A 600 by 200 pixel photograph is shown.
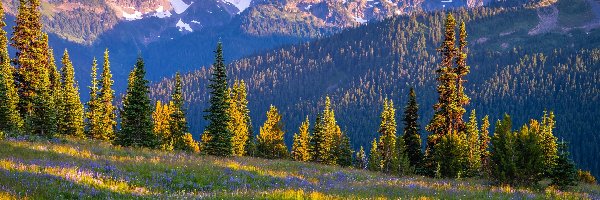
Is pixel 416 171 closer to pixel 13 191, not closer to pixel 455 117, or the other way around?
pixel 455 117

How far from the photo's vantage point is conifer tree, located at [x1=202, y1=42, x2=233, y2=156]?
37.3 m

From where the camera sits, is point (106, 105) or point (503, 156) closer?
point (503, 156)

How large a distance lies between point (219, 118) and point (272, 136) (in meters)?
31.8

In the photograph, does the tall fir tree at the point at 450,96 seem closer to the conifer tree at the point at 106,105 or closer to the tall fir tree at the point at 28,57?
the conifer tree at the point at 106,105

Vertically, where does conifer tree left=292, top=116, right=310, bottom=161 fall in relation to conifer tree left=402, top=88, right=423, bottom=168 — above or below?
below

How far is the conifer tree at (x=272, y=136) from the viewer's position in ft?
228

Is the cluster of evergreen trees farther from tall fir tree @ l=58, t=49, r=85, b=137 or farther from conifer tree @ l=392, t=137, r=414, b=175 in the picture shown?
conifer tree @ l=392, t=137, r=414, b=175

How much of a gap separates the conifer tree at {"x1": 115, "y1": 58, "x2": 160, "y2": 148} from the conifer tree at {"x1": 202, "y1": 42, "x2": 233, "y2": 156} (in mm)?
5095

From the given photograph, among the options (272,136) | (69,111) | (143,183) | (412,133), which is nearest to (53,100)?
(69,111)

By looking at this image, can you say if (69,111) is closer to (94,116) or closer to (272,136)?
(94,116)

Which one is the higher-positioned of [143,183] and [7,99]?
[7,99]

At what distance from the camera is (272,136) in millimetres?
70500

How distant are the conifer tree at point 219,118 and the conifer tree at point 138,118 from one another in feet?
16.7

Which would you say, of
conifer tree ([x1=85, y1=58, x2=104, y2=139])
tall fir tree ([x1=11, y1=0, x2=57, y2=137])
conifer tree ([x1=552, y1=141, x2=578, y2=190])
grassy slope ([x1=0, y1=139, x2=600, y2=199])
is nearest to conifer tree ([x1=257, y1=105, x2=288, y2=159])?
conifer tree ([x1=85, y1=58, x2=104, y2=139])
